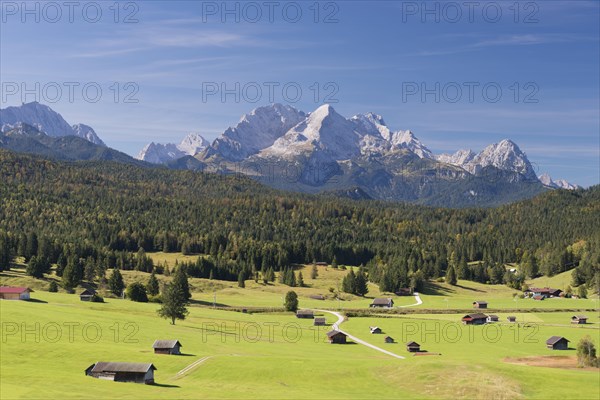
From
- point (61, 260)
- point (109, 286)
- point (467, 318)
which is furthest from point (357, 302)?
point (61, 260)

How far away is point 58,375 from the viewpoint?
72812mm

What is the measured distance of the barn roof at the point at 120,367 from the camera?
75.9 metres

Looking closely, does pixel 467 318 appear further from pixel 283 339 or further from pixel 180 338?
pixel 180 338

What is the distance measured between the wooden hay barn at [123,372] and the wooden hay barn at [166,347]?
1432 centimetres

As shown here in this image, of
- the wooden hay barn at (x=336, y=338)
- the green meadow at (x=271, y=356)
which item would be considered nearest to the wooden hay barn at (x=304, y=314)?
the green meadow at (x=271, y=356)

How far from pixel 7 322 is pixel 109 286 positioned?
235ft

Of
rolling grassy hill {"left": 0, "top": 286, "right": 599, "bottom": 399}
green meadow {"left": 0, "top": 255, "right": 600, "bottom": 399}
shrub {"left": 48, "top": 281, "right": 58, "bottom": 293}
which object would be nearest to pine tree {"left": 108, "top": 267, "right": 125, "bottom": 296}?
shrub {"left": 48, "top": 281, "right": 58, "bottom": 293}

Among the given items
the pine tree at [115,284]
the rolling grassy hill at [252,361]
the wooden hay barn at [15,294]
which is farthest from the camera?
the pine tree at [115,284]

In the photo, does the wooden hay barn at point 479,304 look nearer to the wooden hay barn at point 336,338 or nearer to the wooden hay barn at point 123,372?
the wooden hay barn at point 336,338

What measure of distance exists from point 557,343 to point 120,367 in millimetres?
76030

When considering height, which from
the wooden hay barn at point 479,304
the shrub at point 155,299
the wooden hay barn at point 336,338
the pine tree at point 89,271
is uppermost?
the pine tree at point 89,271

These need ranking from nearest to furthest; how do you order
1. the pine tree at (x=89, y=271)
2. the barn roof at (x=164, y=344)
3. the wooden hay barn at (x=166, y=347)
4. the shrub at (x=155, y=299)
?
the wooden hay barn at (x=166, y=347)
the barn roof at (x=164, y=344)
the shrub at (x=155, y=299)
the pine tree at (x=89, y=271)

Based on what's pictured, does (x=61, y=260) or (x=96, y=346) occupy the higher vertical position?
(x=61, y=260)

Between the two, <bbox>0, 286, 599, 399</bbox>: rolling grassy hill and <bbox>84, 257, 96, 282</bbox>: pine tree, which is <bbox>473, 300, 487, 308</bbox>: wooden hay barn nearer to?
<bbox>0, 286, 599, 399</bbox>: rolling grassy hill
